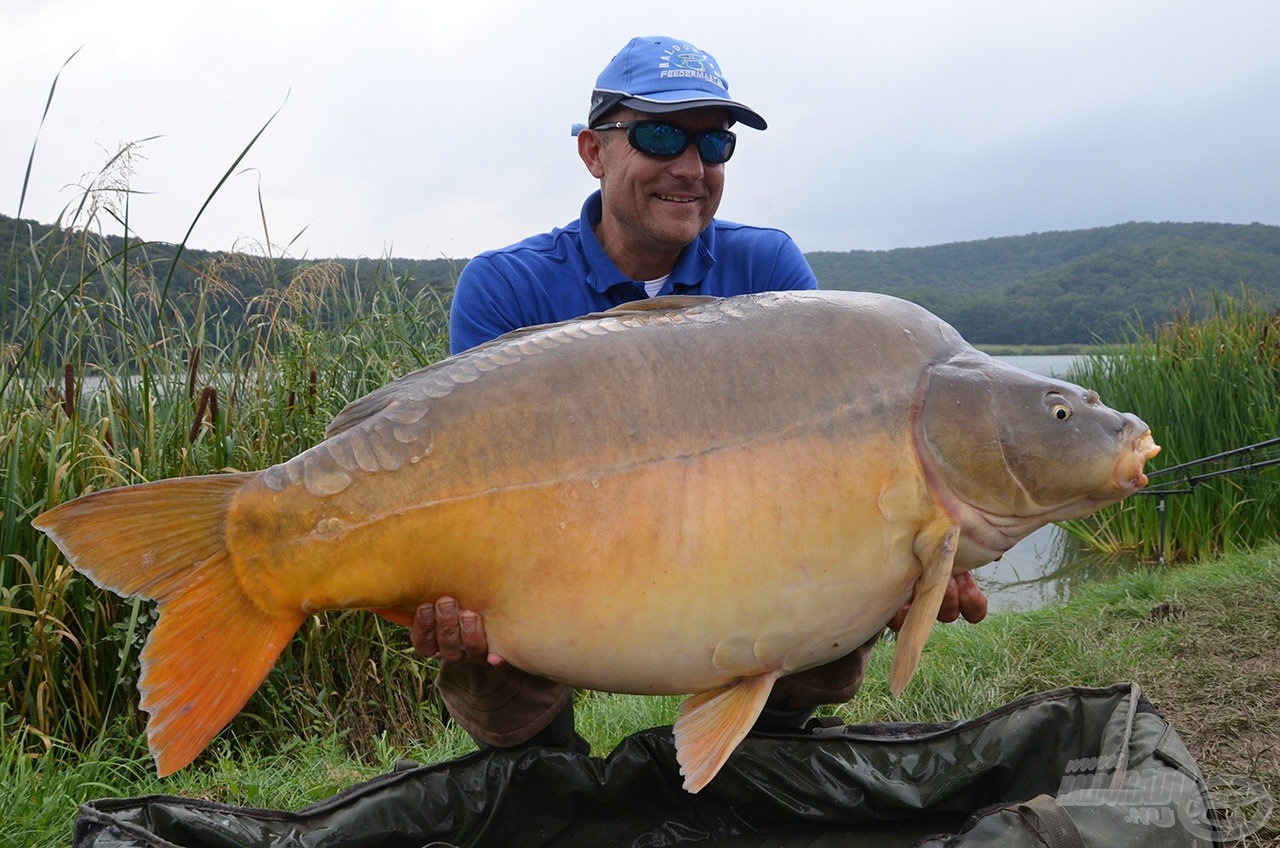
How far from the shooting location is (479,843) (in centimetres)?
204

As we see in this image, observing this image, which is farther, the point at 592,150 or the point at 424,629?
the point at 592,150

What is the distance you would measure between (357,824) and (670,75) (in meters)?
1.57

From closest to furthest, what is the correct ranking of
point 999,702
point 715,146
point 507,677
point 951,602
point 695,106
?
point 951,602
point 507,677
point 695,106
point 715,146
point 999,702

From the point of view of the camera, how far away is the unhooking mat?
6.11 ft

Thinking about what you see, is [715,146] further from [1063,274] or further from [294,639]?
[1063,274]

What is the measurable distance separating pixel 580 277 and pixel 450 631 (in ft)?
3.45

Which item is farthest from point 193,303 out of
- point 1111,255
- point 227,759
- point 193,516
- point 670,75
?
point 1111,255

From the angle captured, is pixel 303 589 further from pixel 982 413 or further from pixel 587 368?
pixel 982 413

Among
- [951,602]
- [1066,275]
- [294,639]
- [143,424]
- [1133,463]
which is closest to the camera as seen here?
[1133,463]

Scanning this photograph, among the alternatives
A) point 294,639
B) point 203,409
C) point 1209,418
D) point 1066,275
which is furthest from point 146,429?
point 1066,275

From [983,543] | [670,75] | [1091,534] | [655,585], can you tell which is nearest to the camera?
[655,585]

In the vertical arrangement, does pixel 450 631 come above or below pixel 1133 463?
below

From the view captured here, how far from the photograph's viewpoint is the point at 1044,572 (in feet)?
23.9

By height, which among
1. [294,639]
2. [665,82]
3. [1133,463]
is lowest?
[294,639]
